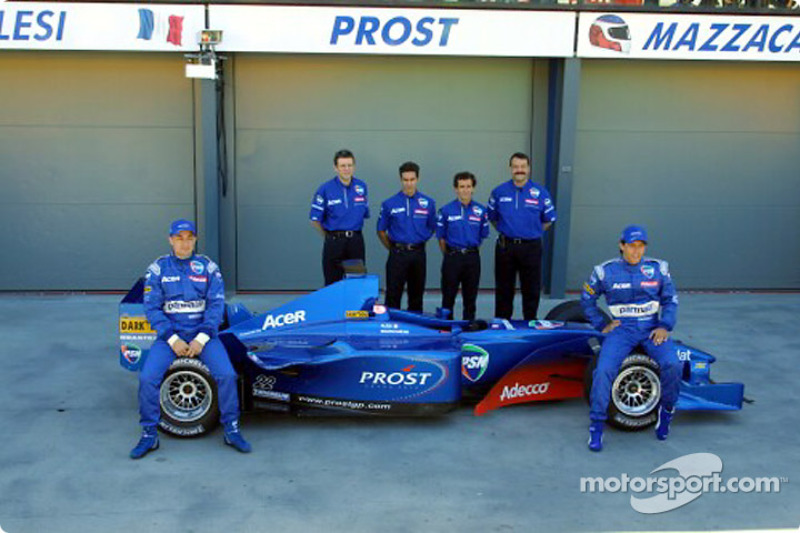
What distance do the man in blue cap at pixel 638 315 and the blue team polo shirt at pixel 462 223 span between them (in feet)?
7.38

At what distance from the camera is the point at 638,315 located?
6.13m

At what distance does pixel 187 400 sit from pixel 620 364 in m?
3.05

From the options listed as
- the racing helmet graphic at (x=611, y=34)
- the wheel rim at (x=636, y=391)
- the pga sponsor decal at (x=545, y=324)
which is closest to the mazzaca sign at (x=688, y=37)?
the racing helmet graphic at (x=611, y=34)

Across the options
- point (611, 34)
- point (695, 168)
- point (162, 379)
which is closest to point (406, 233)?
point (162, 379)

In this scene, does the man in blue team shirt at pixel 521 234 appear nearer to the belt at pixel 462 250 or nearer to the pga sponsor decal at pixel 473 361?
the belt at pixel 462 250

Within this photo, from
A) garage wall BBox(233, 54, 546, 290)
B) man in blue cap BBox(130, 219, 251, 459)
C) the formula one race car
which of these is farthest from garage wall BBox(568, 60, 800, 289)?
man in blue cap BBox(130, 219, 251, 459)

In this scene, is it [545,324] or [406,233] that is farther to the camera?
[406,233]

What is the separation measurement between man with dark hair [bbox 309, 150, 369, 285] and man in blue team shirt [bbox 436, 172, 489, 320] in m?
0.86

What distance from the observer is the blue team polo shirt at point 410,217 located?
8469 mm

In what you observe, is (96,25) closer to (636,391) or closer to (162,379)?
(162,379)

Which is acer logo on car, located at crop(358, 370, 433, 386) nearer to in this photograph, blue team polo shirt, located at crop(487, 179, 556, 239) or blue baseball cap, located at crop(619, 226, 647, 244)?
blue baseball cap, located at crop(619, 226, 647, 244)

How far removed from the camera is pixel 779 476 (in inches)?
215

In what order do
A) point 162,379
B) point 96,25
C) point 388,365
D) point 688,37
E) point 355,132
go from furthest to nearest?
point 355,132 → point 688,37 → point 96,25 → point 388,365 → point 162,379

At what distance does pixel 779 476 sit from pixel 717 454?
0.43m
